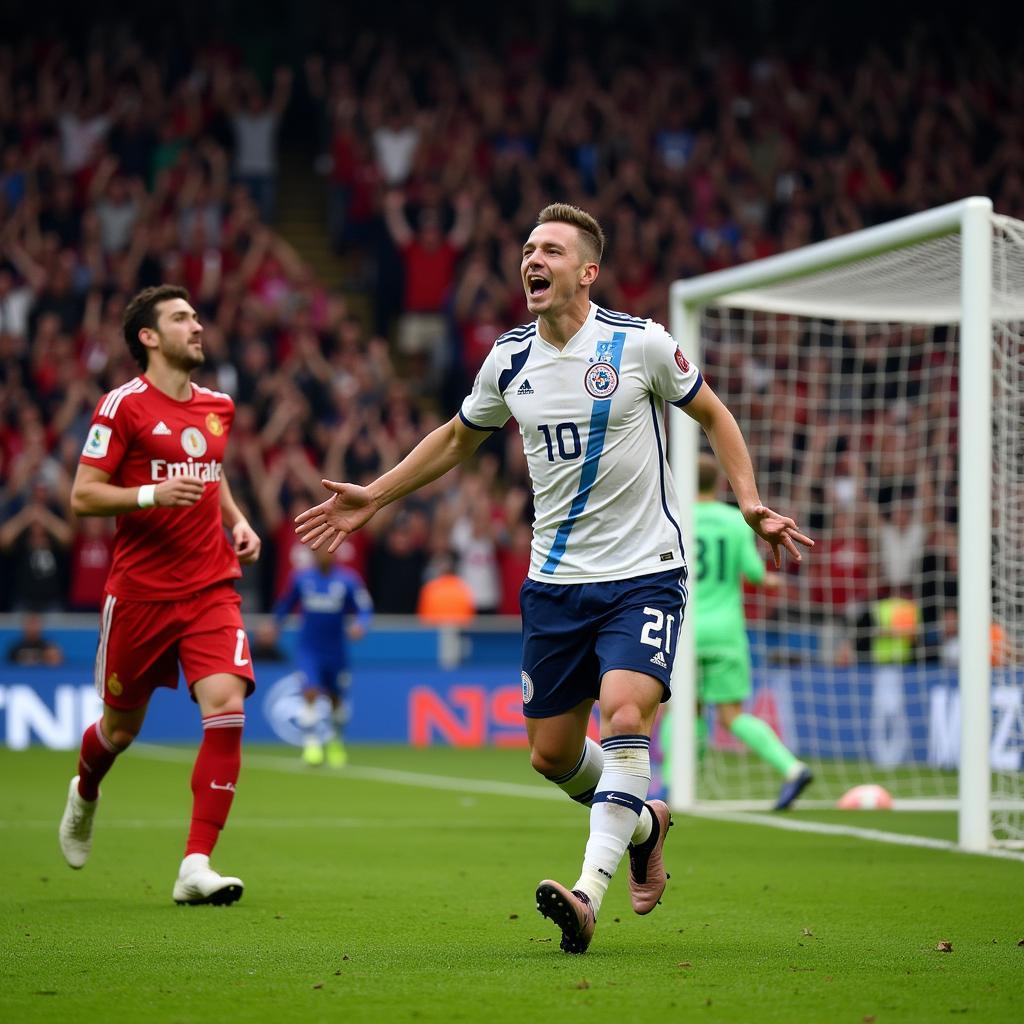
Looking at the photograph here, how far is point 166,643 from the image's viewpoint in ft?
24.8

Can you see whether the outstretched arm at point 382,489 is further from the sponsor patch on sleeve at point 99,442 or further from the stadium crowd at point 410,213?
the stadium crowd at point 410,213

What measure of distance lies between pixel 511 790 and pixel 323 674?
13.0 feet

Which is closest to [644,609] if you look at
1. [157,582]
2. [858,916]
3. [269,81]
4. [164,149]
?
[858,916]

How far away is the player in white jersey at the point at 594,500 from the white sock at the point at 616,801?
0.01 m

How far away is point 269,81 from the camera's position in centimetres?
2789

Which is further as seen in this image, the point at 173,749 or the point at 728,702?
the point at 173,749

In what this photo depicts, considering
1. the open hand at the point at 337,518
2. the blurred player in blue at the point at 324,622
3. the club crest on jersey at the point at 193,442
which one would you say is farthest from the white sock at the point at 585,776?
the blurred player in blue at the point at 324,622

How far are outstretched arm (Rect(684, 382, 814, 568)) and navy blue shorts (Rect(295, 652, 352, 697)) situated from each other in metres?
11.3

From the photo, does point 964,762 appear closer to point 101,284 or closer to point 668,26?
point 101,284

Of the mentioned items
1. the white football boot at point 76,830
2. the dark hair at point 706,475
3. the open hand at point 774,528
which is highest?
the dark hair at point 706,475

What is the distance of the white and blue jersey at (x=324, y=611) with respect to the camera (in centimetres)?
1733

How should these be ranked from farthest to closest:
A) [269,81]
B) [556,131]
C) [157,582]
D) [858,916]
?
[269,81] < [556,131] < [157,582] < [858,916]

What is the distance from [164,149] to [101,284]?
2.82m

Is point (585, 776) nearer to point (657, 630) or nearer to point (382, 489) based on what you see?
point (657, 630)
